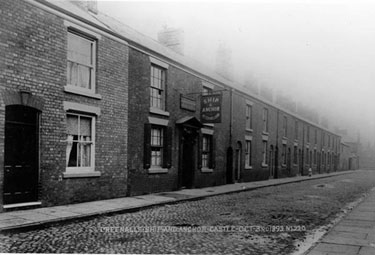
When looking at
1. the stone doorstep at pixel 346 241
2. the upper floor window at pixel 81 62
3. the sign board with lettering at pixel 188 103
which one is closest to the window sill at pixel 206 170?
the sign board with lettering at pixel 188 103

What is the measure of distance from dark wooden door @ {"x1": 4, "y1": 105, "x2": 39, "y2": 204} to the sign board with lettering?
7.98 metres

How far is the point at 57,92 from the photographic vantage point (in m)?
11.0

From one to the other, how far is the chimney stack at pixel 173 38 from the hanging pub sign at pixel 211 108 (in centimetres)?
565

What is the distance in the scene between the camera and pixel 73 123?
38.4 ft

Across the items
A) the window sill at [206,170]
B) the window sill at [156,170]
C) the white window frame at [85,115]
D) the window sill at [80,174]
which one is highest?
the white window frame at [85,115]

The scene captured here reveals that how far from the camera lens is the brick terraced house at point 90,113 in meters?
9.95

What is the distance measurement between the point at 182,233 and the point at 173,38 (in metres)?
16.7

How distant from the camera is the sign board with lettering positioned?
17.4m

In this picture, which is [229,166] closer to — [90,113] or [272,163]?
[272,163]

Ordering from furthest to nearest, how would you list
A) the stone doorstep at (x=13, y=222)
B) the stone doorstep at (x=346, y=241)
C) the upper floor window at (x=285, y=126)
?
the upper floor window at (x=285, y=126) → the stone doorstep at (x=13, y=222) → the stone doorstep at (x=346, y=241)

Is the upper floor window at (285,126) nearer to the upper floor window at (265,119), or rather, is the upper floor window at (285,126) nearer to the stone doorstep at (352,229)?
the upper floor window at (265,119)

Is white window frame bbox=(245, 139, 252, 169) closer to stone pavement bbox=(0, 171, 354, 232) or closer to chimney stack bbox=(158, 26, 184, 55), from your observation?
chimney stack bbox=(158, 26, 184, 55)

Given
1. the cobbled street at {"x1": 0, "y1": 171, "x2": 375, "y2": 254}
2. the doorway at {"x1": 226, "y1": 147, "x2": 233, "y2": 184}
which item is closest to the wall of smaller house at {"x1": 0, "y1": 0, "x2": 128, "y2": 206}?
the cobbled street at {"x1": 0, "y1": 171, "x2": 375, "y2": 254}

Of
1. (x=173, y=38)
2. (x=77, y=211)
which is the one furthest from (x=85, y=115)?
(x=173, y=38)
